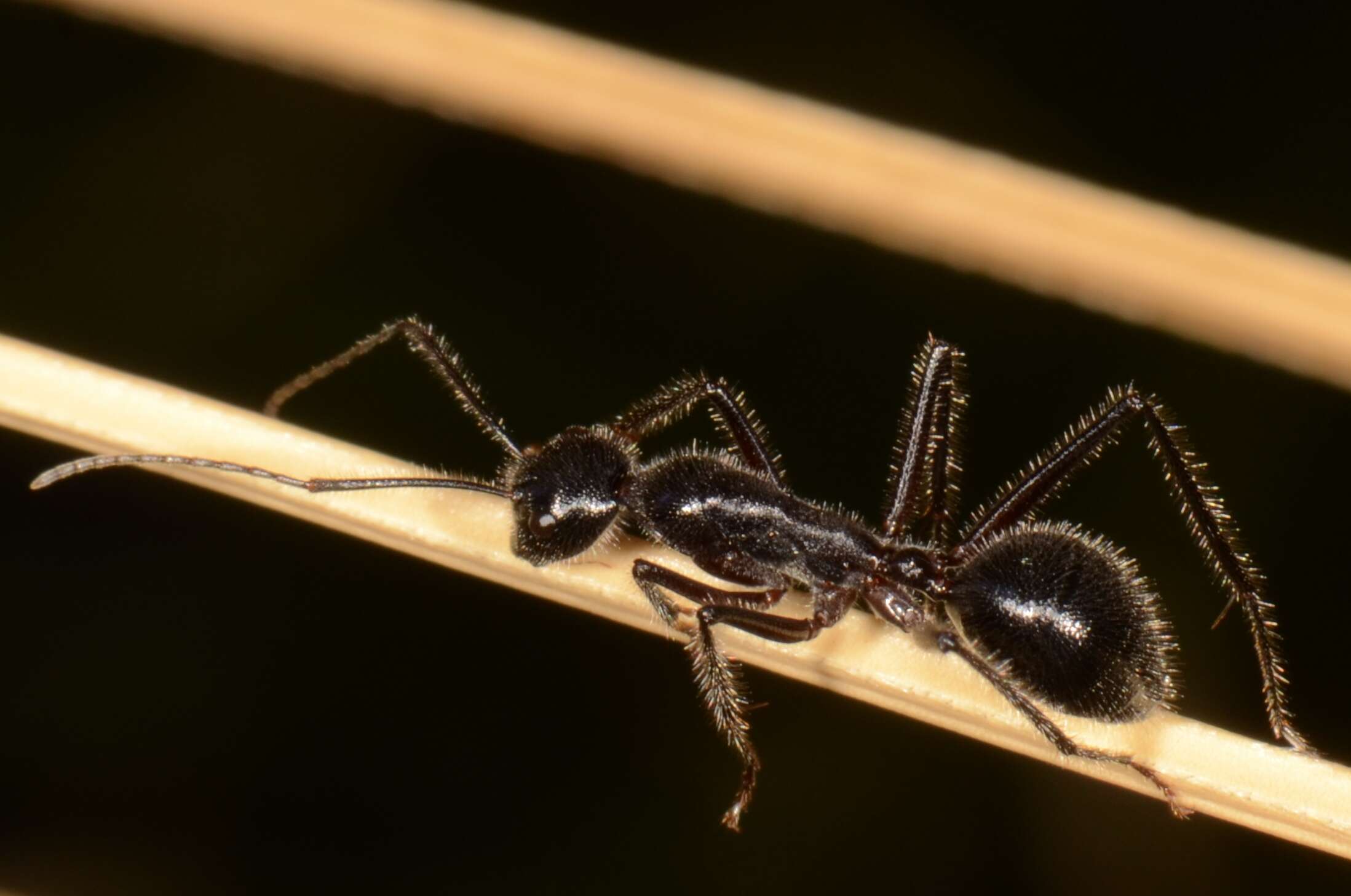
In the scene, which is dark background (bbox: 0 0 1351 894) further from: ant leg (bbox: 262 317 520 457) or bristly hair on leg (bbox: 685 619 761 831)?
bristly hair on leg (bbox: 685 619 761 831)

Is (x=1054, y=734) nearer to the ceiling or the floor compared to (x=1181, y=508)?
nearer to the floor

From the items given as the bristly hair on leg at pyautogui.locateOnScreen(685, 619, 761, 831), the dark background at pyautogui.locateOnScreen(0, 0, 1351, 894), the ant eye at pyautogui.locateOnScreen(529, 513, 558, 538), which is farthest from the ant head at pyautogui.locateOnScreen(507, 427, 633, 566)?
the dark background at pyautogui.locateOnScreen(0, 0, 1351, 894)

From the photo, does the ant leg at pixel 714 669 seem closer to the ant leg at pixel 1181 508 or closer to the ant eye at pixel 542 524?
the ant eye at pixel 542 524

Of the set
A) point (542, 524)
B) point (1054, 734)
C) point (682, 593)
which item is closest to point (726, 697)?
point (682, 593)

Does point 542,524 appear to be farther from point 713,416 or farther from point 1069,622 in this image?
point 1069,622

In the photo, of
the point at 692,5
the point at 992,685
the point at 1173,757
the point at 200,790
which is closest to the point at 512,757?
the point at 200,790

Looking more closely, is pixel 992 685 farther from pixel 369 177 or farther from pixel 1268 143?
pixel 369 177

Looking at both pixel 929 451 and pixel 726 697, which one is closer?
pixel 726 697

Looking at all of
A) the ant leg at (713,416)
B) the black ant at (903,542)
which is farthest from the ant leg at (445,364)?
the ant leg at (713,416)
